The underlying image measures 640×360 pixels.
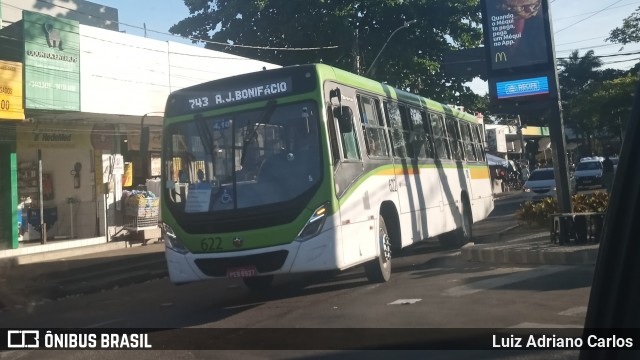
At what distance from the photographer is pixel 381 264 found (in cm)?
964

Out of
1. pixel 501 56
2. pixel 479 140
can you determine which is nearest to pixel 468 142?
pixel 479 140

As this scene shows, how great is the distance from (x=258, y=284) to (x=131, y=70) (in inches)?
446

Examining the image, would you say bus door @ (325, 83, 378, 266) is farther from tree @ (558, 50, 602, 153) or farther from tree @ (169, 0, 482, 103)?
tree @ (558, 50, 602, 153)

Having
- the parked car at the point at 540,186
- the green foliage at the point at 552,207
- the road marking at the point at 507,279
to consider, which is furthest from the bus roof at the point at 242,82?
the parked car at the point at 540,186

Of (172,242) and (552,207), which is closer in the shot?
(172,242)

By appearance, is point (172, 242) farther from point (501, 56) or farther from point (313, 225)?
point (501, 56)

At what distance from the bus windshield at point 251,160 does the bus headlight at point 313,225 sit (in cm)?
35

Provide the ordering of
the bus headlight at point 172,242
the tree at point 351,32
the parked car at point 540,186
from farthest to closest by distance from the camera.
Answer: the tree at point 351,32
the parked car at point 540,186
the bus headlight at point 172,242

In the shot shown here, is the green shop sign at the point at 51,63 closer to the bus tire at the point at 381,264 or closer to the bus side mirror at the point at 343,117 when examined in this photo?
the bus side mirror at the point at 343,117

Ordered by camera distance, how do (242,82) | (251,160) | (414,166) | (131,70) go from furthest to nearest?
(131,70)
(414,166)
(242,82)
(251,160)

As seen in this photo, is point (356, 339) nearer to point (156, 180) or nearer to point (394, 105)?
point (394, 105)

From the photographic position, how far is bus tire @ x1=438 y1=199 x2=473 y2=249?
14953mm

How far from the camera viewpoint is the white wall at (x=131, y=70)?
59.5 feet

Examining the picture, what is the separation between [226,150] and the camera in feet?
28.3
